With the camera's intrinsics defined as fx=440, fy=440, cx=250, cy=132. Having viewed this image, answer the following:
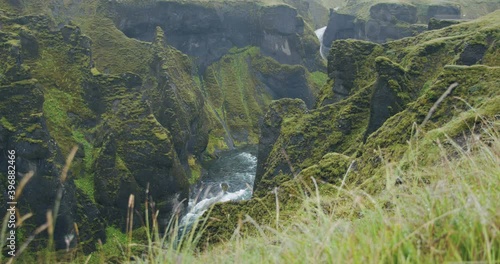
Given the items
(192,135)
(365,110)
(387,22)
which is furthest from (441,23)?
(387,22)

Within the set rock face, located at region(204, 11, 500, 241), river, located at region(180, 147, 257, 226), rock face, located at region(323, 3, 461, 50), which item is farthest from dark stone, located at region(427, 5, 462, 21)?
rock face, located at region(204, 11, 500, 241)

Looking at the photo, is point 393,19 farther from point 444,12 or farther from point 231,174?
point 231,174

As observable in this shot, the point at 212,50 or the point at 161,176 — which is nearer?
the point at 161,176

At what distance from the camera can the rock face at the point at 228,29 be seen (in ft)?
465

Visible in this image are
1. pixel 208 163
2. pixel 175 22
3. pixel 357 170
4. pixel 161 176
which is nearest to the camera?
pixel 357 170

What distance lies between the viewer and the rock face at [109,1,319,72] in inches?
5586

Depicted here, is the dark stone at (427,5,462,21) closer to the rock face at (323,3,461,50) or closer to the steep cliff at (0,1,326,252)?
the rock face at (323,3,461,50)

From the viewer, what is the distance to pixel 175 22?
142 meters

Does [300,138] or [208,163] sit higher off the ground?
[300,138]

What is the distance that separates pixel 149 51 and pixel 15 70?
5136 centimetres

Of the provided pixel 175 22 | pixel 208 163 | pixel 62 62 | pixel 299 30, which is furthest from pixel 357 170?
pixel 299 30

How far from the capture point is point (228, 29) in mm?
157500

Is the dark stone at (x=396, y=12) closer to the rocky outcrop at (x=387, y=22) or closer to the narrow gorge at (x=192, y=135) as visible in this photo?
the rocky outcrop at (x=387, y=22)

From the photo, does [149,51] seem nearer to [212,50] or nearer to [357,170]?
[212,50]
